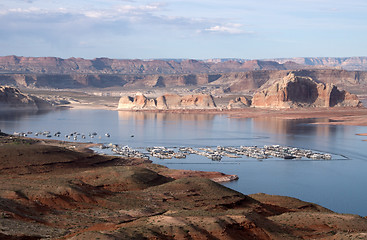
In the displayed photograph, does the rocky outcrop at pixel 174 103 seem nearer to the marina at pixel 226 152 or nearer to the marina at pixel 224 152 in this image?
the marina at pixel 224 152

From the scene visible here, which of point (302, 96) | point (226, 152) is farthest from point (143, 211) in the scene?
point (302, 96)

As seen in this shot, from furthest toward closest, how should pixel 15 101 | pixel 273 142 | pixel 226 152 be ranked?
pixel 15 101, pixel 273 142, pixel 226 152

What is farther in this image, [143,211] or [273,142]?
[273,142]

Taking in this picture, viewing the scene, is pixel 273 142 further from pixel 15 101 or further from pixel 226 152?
pixel 15 101

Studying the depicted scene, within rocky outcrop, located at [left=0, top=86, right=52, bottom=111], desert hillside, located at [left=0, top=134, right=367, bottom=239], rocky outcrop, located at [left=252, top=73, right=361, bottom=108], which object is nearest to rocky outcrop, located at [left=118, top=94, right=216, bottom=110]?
rocky outcrop, located at [left=252, top=73, right=361, bottom=108]

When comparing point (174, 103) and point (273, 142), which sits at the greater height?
point (174, 103)

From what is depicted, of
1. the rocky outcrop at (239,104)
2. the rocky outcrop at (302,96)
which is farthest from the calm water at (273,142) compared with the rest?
the rocky outcrop at (239,104)
